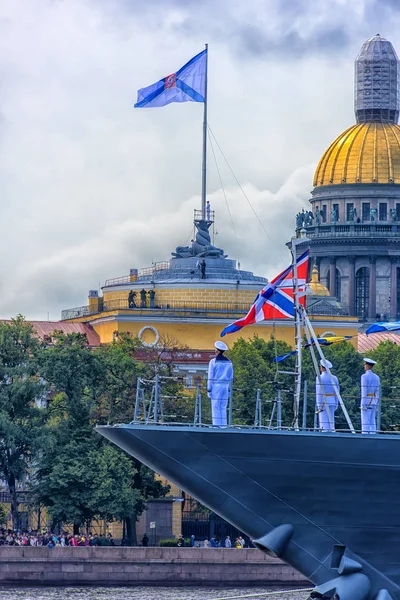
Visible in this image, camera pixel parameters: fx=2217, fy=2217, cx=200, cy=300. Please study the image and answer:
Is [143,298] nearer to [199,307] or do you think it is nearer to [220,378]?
[199,307]

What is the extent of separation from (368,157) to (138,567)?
87583 mm

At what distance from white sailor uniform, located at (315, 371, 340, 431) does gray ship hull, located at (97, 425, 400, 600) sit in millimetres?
864

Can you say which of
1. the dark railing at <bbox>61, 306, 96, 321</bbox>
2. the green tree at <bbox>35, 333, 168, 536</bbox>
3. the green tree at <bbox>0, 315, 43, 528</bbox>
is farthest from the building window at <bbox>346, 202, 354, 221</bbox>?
the green tree at <bbox>0, 315, 43, 528</bbox>

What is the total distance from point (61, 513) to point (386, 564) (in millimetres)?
30895

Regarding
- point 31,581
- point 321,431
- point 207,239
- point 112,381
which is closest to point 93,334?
point 207,239

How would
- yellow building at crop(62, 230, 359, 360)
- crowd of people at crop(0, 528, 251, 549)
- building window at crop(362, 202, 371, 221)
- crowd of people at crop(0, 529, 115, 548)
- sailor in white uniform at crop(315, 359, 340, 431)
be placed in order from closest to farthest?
sailor in white uniform at crop(315, 359, 340, 431), crowd of people at crop(0, 529, 115, 548), crowd of people at crop(0, 528, 251, 549), yellow building at crop(62, 230, 359, 360), building window at crop(362, 202, 371, 221)

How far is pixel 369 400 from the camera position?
4178 centimetres

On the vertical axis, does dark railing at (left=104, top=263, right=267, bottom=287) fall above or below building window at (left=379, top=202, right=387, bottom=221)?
below

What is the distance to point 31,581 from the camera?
64.1m

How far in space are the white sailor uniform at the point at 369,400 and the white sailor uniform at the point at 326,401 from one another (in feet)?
2.07

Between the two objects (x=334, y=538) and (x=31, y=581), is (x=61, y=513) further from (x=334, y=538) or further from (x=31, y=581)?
(x=334, y=538)

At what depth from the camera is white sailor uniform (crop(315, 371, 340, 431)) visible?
42.1 meters

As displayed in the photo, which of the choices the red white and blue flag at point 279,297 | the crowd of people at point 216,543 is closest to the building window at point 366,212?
the crowd of people at point 216,543

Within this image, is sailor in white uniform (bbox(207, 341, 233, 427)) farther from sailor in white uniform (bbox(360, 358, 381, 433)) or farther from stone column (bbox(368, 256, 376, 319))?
stone column (bbox(368, 256, 376, 319))
